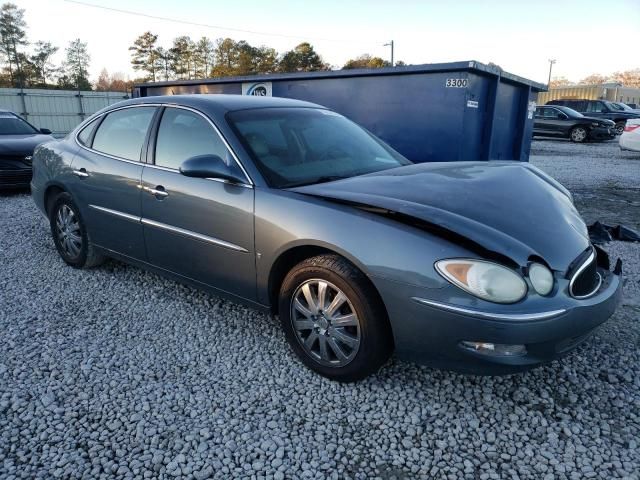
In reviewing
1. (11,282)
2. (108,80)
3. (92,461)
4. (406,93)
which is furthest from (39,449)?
(108,80)

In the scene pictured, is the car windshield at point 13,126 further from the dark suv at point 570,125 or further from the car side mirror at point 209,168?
the dark suv at point 570,125

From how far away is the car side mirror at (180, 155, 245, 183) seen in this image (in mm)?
2920

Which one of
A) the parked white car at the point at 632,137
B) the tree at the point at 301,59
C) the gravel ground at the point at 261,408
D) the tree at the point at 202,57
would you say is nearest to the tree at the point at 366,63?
the tree at the point at 301,59

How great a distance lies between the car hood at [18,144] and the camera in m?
7.84

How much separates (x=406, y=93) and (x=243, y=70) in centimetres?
4866

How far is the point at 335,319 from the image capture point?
2643 mm

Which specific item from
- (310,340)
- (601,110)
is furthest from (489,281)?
(601,110)

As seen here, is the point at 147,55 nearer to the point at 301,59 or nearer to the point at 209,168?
the point at 301,59

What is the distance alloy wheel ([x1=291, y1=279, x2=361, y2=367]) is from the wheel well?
2.92 meters

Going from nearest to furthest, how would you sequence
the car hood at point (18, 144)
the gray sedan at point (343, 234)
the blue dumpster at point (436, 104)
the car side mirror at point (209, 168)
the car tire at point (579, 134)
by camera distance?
the gray sedan at point (343, 234) → the car side mirror at point (209, 168) → the blue dumpster at point (436, 104) → the car hood at point (18, 144) → the car tire at point (579, 134)

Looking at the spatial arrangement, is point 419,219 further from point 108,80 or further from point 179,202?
point 108,80

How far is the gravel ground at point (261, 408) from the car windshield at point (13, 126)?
6.65 meters

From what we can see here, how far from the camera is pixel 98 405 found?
254 centimetres

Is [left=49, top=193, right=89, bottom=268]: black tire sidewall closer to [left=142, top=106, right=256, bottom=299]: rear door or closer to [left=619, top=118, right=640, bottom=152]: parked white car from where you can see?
[left=142, top=106, right=256, bottom=299]: rear door
